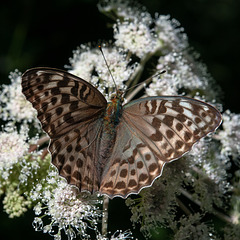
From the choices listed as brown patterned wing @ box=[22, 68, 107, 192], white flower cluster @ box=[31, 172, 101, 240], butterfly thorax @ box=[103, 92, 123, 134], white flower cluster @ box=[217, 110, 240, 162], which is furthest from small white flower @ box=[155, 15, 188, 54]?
white flower cluster @ box=[31, 172, 101, 240]

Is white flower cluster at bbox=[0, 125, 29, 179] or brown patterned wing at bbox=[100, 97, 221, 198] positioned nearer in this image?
brown patterned wing at bbox=[100, 97, 221, 198]

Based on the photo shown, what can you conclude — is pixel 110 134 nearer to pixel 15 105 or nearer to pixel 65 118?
pixel 65 118

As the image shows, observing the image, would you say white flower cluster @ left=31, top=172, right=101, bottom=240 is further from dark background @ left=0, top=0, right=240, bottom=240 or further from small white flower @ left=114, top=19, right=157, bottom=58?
small white flower @ left=114, top=19, right=157, bottom=58

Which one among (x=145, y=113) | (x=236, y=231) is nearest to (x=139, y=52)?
(x=145, y=113)

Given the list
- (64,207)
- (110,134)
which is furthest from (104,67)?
(64,207)

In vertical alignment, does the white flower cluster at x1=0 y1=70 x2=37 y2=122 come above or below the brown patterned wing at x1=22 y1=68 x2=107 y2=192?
above

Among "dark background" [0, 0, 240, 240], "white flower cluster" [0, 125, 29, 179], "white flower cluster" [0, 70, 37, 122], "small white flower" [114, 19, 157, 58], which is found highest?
"dark background" [0, 0, 240, 240]

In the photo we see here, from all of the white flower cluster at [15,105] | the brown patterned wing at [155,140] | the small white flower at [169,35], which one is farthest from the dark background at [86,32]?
the brown patterned wing at [155,140]

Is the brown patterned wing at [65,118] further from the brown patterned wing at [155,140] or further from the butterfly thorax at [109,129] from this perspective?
the brown patterned wing at [155,140]
